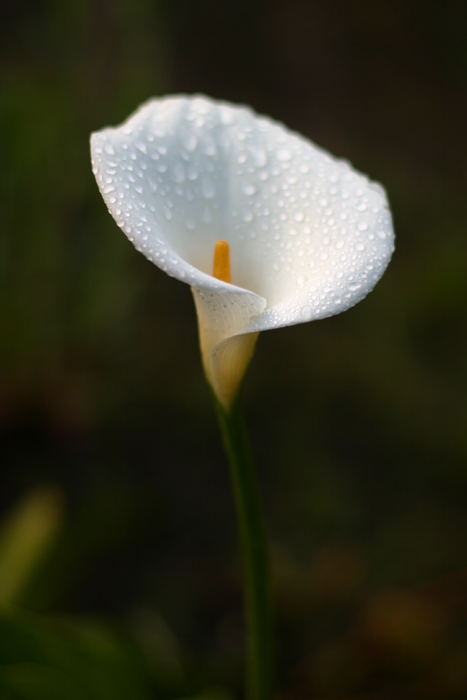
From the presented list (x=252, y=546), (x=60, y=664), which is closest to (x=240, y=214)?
(x=252, y=546)

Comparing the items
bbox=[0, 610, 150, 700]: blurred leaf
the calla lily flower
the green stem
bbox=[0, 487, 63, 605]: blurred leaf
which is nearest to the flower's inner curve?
the calla lily flower

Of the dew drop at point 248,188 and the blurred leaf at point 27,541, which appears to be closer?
the dew drop at point 248,188

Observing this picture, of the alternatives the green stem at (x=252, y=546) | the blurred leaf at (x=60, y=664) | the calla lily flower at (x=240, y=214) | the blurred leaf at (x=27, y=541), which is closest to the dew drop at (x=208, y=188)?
the calla lily flower at (x=240, y=214)

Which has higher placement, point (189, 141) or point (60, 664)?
point (189, 141)

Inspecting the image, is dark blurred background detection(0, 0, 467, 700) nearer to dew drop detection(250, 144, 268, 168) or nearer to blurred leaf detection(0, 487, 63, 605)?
blurred leaf detection(0, 487, 63, 605)

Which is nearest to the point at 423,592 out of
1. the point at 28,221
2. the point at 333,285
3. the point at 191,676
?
the point at 191,676

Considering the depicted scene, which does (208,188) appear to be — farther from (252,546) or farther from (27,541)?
(27,541)

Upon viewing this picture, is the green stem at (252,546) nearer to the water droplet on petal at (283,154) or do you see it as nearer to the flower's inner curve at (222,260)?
the flower's inner curve at (222,260)
